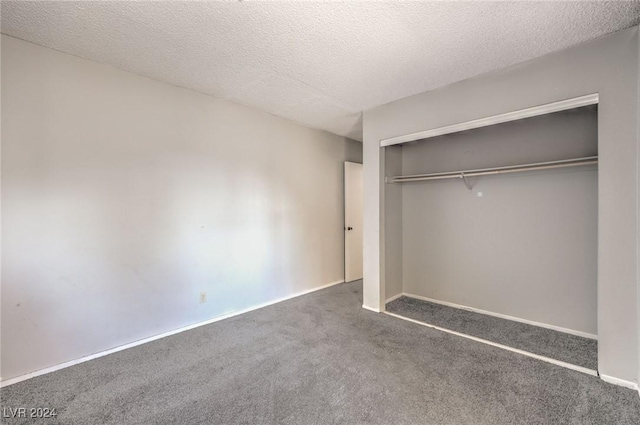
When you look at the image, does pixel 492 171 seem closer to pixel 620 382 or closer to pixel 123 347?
pixel 620 382

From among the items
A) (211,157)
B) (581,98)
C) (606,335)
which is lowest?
(606,335)

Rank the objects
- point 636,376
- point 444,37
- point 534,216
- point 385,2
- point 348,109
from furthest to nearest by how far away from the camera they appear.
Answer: point 348,109 < point 534,216 < point 444,37 < point 636,376 < point 385,2

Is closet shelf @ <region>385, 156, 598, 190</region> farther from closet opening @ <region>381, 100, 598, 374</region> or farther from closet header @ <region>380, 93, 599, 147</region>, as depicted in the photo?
closet header @ <region>380, 93, 599, 147</region>

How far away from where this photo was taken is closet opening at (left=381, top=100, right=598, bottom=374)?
258 cm

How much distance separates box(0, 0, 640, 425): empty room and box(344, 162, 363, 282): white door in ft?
3.31

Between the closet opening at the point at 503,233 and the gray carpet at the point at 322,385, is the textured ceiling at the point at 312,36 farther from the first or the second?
the gray carpet at the point at 322,385

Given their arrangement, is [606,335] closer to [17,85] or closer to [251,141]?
[251,141]

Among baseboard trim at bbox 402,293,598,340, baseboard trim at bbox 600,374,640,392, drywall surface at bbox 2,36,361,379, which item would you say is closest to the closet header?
drywall surface at bbox 2,36,361,379

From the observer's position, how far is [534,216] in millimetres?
2881

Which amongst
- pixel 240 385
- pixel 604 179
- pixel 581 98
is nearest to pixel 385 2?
pixel 581 98

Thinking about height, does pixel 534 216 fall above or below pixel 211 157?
below

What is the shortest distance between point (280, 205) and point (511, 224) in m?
2.82

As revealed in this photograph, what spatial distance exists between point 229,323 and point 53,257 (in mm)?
1656

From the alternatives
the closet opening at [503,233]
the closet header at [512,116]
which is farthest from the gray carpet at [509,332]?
the closet header at [512,116]
